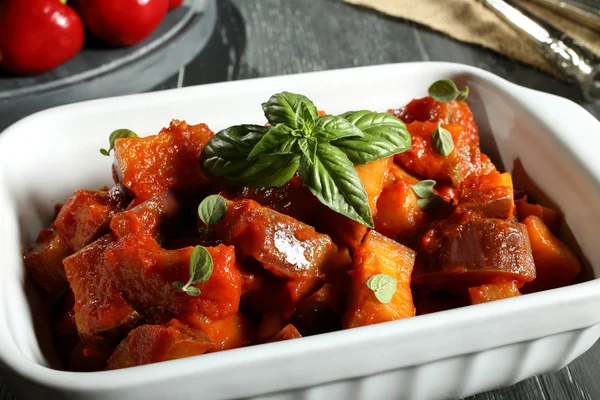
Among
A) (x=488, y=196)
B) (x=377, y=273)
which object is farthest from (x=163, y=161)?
(x=488, y=196)

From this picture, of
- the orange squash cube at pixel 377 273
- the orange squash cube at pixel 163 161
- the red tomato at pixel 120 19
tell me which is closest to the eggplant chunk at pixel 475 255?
the orange squash cube at pixel 377 273

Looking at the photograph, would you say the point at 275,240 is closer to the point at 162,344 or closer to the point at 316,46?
the point at 162,344

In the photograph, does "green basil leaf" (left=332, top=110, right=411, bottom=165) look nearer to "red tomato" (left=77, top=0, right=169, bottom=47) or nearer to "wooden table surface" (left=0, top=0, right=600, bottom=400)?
"wooden table surface" (left=0, top=0, right=600, bottom=400)

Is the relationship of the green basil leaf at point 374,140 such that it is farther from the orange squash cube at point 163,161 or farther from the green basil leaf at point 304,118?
the orange squash cube at point 163,161

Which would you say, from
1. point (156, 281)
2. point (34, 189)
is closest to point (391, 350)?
point (156, 281)

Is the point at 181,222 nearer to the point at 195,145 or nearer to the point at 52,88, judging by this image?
the point at 195,145

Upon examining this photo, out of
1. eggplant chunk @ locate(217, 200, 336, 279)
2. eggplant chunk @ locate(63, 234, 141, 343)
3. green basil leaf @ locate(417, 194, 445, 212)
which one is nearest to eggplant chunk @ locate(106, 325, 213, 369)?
eggplant chunk @ locate(63, 234, 141, 343)
